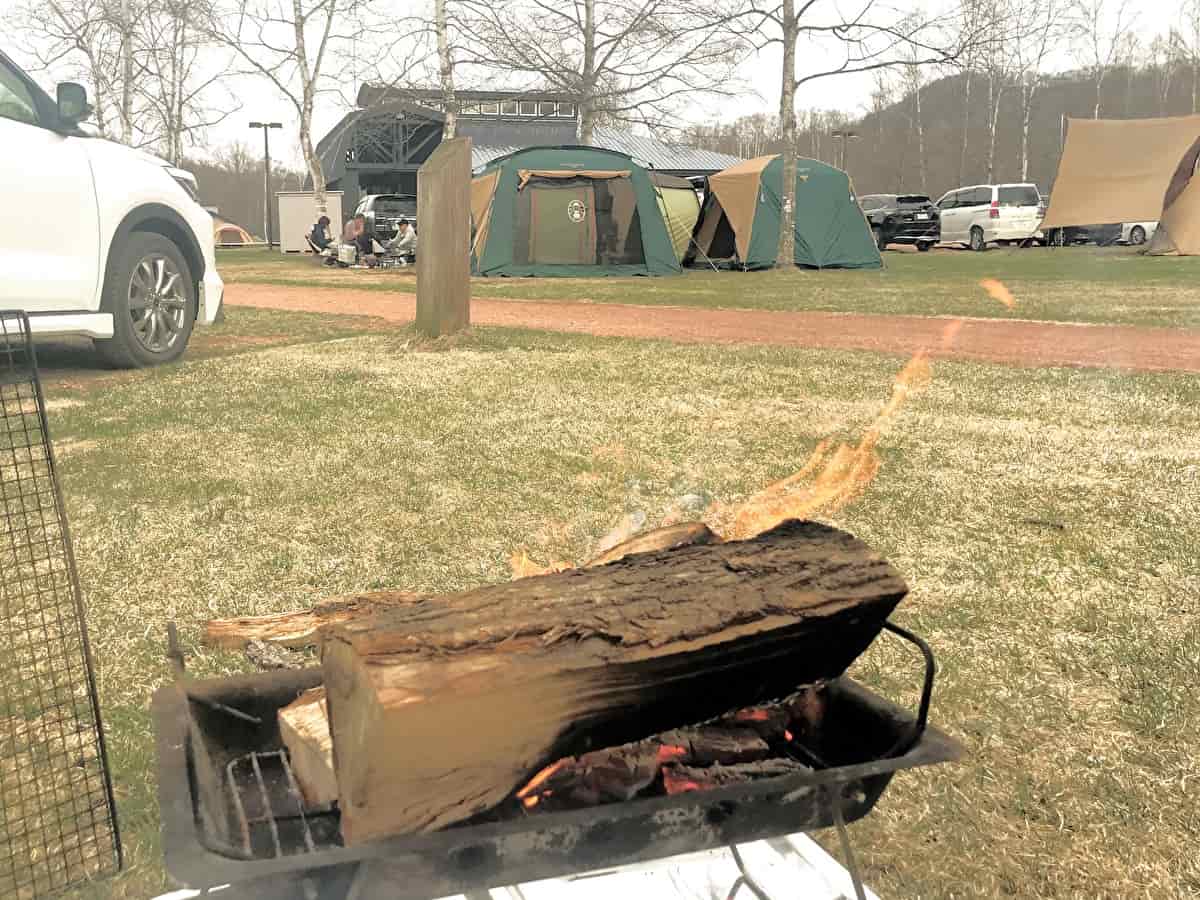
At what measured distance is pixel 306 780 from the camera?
167 cm

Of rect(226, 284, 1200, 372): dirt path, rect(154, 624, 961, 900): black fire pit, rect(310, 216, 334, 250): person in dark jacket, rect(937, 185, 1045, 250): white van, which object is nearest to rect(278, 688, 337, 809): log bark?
rect(154, 624, 961, 900): black fire pit

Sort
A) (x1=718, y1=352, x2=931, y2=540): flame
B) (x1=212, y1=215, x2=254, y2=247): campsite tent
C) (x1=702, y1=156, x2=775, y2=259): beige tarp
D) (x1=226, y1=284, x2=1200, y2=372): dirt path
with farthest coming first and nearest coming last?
1. (x1=212, y1=215, x2=254, y2=247): campsite tent
2. (x1=702, y1=156, x2=775, y2=259): beige tarp
3. (x1=226, y1=284, x2=1200, y2=372): dirt path
4. (x1=718, y1=352, x2=931, y2=540): flame

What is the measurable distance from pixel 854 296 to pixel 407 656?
13.8m

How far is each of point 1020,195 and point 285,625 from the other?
30.2 meters

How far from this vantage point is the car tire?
21.8ft

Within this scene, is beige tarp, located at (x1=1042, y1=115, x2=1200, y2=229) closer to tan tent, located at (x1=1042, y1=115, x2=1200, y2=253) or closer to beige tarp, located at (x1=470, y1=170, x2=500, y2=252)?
tan tent, located at (x1=1042, y1=115, x2=1200, y2=253)

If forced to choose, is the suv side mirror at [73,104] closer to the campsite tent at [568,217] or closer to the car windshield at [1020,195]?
the campsite tent at [568,217]

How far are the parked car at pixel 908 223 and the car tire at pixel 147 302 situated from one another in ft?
82.4

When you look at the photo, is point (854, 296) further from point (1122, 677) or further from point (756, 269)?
point (1122, 677)

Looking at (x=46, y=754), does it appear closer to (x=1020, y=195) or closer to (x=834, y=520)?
(x=834, y=520)

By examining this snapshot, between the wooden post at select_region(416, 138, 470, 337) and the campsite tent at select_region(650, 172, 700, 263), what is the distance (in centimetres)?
1388

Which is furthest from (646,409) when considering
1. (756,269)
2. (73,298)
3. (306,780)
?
(756,269)

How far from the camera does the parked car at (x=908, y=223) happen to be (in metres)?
29.8

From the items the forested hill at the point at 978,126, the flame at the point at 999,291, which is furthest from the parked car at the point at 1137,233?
the forested hill at the point at 978,126
